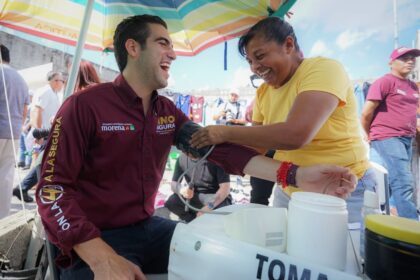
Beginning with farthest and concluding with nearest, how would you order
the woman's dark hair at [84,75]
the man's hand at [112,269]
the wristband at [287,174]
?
1. the woman's dark hair at [84,75]
2. the wristband at [287,174]
3. the man's hand at [112,269]

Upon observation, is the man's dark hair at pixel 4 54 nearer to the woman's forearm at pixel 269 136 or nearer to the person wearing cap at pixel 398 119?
the woman's forearm at pixel 269 136

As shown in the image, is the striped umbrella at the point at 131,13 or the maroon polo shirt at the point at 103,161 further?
the striped umbrella at the point at 131,13

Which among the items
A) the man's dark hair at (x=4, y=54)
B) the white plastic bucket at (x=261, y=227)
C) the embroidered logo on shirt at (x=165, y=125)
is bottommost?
the white plastic bucket at (x=261, y=227)

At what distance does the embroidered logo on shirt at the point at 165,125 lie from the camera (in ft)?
4.85

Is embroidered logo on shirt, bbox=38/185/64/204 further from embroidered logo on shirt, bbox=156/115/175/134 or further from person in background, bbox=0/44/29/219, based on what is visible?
person in background, bbox=0/44/29/219

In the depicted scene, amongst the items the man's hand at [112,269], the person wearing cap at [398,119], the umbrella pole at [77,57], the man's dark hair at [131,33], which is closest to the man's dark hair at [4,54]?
the umbrella pole at [77,57]

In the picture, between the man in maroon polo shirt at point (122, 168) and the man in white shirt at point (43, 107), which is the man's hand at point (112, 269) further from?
the man in white shirt at point (43, 107)

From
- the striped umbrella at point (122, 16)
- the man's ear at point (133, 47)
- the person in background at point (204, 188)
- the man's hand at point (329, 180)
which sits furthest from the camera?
the person in background at point (204, 188)

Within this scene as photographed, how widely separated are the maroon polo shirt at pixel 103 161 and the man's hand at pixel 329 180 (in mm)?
336

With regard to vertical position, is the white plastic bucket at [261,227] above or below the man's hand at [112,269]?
above

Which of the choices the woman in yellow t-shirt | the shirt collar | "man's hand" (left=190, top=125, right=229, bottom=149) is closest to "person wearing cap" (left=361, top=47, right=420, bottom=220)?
the woman in yellow t-shirt

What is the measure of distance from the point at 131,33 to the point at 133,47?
88mm

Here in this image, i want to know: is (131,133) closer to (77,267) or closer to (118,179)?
(118,179)

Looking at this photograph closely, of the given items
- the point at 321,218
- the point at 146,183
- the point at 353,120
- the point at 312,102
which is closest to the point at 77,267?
the point at 146,183
